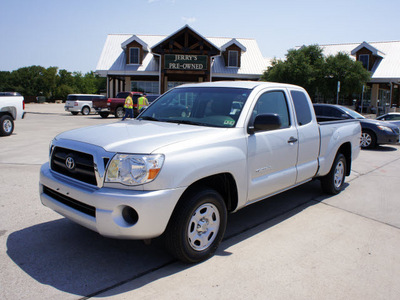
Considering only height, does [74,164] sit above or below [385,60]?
below

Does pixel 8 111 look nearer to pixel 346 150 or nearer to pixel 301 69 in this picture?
pixel 346 150

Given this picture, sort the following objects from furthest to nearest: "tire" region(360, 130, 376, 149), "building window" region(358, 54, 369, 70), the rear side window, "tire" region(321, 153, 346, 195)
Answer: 1. "building window" region(358, 54, 369, 70)
2. "tire" region(360, 130, 376, 149)
3. "tire" region(321, 153, 346, 195)
4. the rear side window

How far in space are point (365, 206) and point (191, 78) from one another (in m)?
27.9

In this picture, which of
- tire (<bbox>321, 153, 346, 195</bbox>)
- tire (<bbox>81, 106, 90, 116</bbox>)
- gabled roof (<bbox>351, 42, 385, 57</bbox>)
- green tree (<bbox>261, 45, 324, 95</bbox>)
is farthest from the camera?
gabled roof (<bbox>351, 42, 385, 57</bbox>)

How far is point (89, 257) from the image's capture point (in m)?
3.57

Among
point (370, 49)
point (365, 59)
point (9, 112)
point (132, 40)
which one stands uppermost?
point (132, 40)

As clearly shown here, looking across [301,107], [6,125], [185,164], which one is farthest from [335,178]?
[6,125]

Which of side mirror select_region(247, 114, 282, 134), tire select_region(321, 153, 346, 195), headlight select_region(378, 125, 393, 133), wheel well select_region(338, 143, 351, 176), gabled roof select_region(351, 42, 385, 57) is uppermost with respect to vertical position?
gabled roof select_region(351, 42, 385, 57)

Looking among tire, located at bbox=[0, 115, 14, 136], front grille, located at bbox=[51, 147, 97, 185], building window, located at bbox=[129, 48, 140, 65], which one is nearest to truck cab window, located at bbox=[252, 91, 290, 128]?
front grille, located at bbox=[51, 147, 97, 185]

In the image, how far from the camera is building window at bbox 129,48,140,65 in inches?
1267

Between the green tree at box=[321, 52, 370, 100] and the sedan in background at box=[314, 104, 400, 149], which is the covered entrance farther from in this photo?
the sedan in background at box=[314, 104, 400, 149]

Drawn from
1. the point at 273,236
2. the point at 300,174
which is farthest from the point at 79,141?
the point at 300,174

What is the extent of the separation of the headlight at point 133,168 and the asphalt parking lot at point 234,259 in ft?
3.05

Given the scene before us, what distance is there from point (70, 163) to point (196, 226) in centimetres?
138
